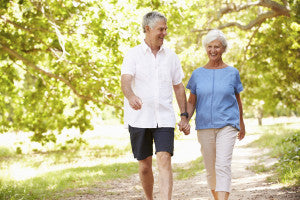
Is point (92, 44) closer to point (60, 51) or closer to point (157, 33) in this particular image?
point (60, 51)

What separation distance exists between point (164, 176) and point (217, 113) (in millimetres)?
943

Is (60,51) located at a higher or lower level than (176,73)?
higher

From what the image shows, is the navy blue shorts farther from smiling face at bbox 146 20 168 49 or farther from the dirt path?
the dirt path

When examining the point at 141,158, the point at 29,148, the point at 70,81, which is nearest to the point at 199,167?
the point at 70,81

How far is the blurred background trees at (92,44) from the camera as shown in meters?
11.0

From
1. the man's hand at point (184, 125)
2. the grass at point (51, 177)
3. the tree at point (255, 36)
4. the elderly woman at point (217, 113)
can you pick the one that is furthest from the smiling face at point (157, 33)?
the tree at point (255, 36)

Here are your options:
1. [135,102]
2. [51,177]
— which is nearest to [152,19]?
[135,102]

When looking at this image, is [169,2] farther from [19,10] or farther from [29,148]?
[29,148]

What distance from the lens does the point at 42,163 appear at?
52.9ft

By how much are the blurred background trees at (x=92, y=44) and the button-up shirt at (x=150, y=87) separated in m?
5.36

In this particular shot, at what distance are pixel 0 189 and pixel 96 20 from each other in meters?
4.53

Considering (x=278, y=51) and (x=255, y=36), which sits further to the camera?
(x=255, y=36)

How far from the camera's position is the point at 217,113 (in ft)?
16.7

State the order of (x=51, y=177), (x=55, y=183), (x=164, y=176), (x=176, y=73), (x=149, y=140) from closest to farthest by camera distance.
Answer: (x=164, y=176), (x=149, y=140), (x=176, y=73), (x=55, y=183), (x=51, y=177)
